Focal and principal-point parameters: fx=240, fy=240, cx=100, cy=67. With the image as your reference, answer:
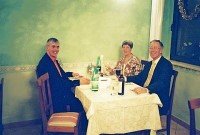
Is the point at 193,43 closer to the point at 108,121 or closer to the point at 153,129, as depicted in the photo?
the point at 153,129

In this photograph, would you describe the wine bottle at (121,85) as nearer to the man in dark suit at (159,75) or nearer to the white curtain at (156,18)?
the man in dark suit at (159,75)

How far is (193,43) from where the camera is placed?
347cm

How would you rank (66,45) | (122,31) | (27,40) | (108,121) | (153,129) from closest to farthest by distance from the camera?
1. (108,121)
2. (153,129)
3. (27,40)
4. (66,45)
5. (122,31)

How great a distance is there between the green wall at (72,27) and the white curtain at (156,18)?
0.09m

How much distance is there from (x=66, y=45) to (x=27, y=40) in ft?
1.79

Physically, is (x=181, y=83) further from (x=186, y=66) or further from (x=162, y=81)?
(x=162, y=81)

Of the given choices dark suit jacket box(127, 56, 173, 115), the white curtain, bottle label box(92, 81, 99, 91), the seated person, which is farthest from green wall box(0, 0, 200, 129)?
bottle label box(92, 81, 99, 91)

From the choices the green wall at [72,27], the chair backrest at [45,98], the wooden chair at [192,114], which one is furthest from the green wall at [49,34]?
the wooden chair at [192,114]

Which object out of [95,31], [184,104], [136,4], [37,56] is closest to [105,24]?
[95,31]

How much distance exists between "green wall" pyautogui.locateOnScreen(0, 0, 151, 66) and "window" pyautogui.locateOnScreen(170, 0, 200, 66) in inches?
18.2

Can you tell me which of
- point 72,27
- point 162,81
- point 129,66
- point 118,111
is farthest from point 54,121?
point 72,27

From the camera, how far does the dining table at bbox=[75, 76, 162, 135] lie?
2262mm

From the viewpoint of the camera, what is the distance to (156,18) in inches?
150

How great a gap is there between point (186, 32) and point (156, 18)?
520mm
